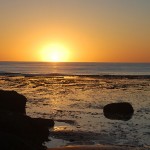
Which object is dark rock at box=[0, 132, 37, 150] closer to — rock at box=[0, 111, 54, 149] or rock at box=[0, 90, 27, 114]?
rock at box=[0, 111, 54, 149]

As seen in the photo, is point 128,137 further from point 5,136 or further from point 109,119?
point 5,136

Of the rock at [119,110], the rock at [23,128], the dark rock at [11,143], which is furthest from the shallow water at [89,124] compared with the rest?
the dark rock at [11,143]

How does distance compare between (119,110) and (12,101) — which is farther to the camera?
(119,110)

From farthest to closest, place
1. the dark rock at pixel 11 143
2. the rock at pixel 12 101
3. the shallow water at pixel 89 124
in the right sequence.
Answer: the rock at pixel 12 101, the shallow water at pixel 89 124, the dark rock at pixel 11 143

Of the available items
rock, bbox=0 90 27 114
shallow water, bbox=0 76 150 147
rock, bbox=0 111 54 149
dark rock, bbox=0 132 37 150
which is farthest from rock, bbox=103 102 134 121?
dark rock, bbox=0 132 37 150

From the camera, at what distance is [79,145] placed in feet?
56.4

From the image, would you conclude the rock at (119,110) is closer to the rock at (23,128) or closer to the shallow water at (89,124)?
the shallow water at (89,124)

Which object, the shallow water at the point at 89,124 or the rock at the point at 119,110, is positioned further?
the rock at the point at 119,110

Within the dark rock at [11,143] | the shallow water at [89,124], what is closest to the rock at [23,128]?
the shallow water at [89,124]

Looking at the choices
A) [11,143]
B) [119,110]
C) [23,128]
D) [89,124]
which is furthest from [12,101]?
[11,143]

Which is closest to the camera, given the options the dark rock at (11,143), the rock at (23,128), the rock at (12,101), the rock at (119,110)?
the dark rock at (11,143)

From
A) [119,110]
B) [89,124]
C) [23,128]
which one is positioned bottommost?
[89,124]

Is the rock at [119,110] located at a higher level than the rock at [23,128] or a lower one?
lower

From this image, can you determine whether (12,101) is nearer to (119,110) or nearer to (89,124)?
(89,124)
